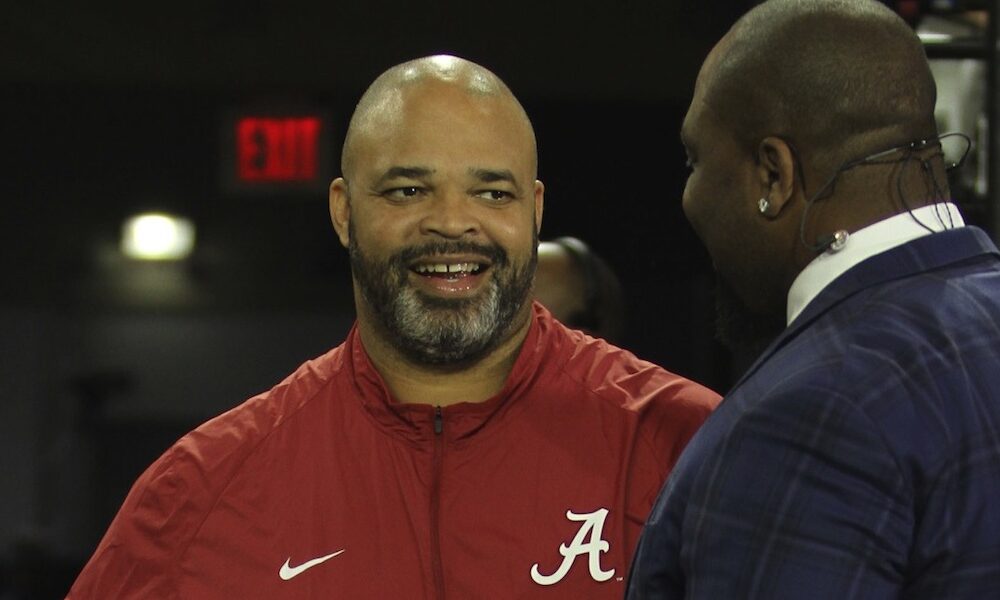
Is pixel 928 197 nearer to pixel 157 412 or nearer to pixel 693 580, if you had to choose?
pixel 693 580

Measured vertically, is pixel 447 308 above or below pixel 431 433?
above

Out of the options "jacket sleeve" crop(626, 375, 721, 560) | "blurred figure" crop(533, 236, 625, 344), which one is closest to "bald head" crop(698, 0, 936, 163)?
"jacket sleeve" crop(626, 375, 721, 560)

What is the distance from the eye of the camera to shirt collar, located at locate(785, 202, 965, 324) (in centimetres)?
105

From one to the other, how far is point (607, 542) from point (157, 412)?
3.92 ft

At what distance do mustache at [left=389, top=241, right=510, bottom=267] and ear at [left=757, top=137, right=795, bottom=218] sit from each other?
56 cm

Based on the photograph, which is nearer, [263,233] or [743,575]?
[743,575]

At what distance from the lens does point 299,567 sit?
155cm

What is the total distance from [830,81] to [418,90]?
2.30ft

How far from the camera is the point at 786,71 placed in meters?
1.09

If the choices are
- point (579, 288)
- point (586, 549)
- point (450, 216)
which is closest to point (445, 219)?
point (450, 216)

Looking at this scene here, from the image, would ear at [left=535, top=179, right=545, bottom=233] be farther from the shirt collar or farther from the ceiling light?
the ceiling light

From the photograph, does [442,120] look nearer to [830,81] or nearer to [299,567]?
[299,567]

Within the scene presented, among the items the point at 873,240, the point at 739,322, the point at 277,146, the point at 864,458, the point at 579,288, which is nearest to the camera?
the point at 864,458

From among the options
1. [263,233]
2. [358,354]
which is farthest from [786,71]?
[263,233]
